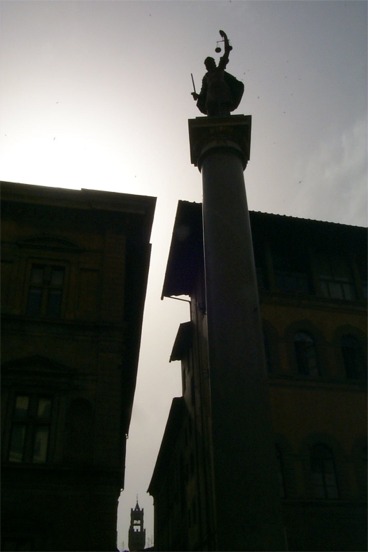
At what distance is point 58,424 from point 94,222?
6783mm

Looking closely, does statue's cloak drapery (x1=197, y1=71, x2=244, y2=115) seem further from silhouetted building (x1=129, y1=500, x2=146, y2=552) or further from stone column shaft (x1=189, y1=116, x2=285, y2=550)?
silhouetted building (x1=129, y1=500, x2=146, y2=552)

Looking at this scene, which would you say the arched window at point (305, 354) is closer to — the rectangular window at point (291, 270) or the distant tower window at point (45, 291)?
the rectangular window at point (291, 270)

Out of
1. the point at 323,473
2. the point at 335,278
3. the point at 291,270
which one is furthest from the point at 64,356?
the point at 335,278

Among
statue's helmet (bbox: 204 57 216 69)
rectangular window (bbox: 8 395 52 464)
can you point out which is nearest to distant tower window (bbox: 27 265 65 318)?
rectangular window (bbox: 8 395 52 464)

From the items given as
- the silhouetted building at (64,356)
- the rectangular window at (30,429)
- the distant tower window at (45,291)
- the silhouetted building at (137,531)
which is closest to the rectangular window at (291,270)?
the silhouetted building at (64,356)

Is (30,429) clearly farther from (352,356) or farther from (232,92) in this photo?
(352,356)

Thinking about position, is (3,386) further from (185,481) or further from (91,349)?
(185,481)

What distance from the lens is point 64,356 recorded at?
14.7m

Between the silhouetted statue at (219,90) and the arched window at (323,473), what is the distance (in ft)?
37.3

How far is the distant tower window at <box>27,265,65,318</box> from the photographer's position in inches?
618

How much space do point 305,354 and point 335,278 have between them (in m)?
3.97

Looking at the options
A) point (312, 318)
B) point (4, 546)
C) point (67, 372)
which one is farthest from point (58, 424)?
point (312, 318)

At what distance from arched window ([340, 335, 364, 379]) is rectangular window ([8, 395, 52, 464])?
37.7 feet

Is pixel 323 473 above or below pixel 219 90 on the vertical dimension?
below
